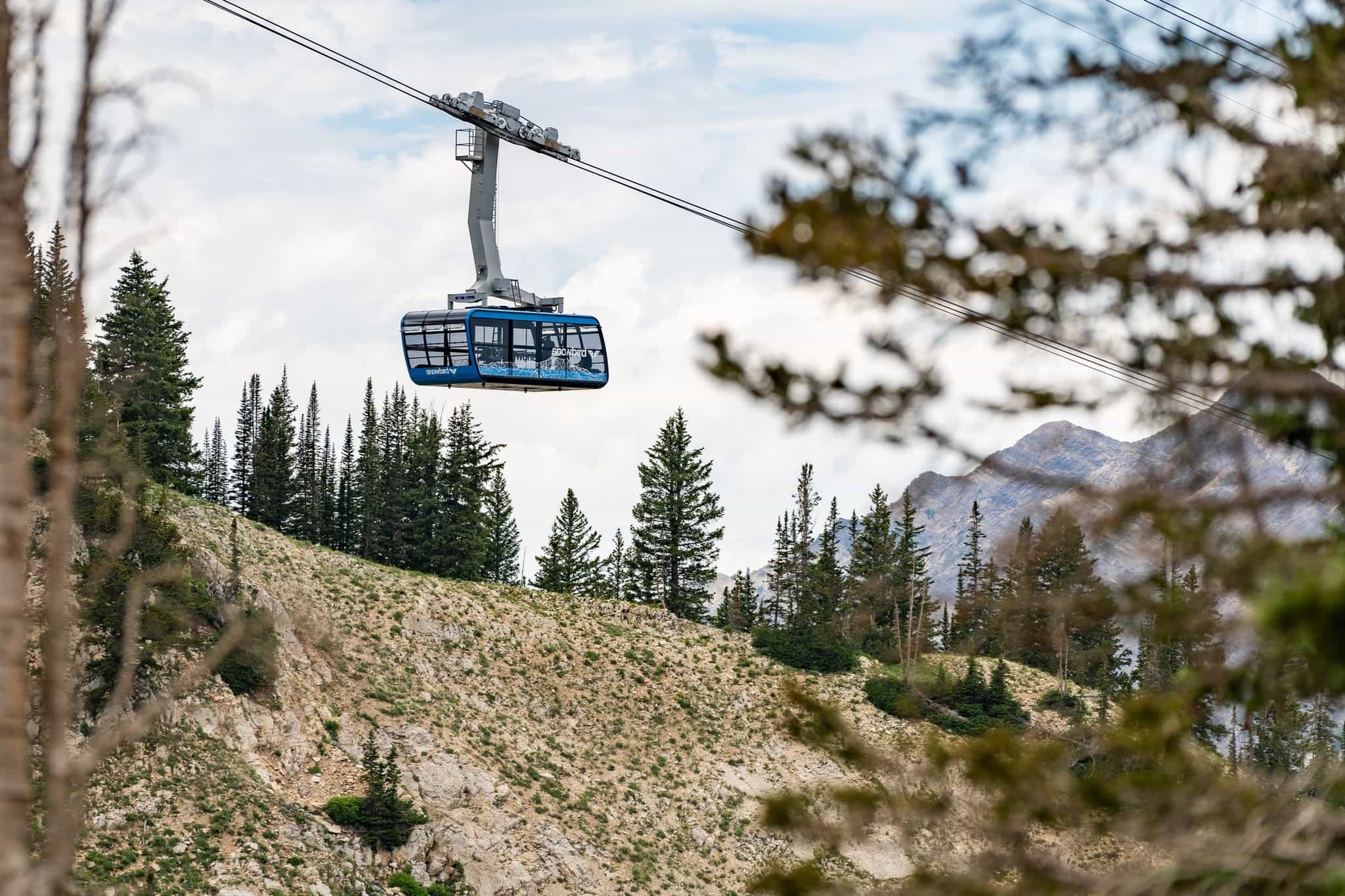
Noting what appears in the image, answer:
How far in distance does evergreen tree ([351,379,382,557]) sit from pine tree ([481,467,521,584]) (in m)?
6.88

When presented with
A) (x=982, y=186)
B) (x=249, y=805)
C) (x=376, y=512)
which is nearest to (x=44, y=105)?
(x=982, y=186)

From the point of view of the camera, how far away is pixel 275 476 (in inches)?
3221

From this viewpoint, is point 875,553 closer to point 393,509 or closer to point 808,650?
point 808,650

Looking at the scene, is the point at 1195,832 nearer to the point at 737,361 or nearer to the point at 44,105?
the point at 737,361

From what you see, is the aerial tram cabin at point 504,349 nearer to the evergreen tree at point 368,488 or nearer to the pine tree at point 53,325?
the pine tree at point 53,325

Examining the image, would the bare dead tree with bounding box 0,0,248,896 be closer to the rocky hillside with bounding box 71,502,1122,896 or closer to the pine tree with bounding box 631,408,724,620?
the rocky hillside with bounding box 71,502,1122,896

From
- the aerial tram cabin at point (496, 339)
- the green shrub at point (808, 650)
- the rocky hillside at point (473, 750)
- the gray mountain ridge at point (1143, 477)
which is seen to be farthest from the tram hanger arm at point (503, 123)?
the green shrub at point (808, 650)

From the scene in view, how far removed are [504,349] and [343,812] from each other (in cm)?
1755

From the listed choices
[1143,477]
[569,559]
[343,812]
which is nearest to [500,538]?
[569,559]

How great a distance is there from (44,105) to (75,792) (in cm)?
267

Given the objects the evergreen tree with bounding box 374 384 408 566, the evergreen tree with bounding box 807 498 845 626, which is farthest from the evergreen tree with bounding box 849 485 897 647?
the evergreen tree with bounding box 374 384 408 566

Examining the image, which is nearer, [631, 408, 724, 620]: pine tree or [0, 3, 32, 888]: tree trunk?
[0, 3, 32, 888]: tree trunk

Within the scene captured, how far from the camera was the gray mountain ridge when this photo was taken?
257 inches

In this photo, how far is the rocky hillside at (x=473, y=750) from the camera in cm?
3816
